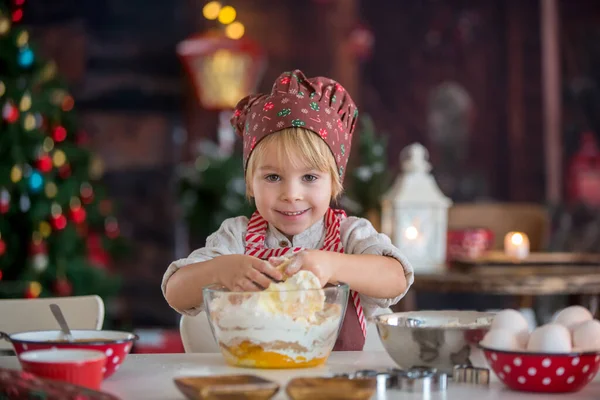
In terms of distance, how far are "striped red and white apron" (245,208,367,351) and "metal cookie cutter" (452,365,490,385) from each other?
0.52 metres

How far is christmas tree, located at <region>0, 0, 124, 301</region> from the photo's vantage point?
4.35 m

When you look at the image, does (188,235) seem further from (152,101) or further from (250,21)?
(250,21)

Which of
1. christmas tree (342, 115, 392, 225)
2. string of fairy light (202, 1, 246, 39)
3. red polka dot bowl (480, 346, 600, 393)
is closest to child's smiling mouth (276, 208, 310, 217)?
red polka dot bowl (480, 346, 600, 393)

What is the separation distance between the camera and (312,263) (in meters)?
1.53

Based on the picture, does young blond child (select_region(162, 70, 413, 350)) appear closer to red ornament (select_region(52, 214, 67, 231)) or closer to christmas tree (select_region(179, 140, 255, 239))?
red ornament (select_region(52, 214, 67, 231))

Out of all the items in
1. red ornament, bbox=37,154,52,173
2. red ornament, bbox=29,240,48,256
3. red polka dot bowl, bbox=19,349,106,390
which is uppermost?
red ornament, bbox=37,154,52,173

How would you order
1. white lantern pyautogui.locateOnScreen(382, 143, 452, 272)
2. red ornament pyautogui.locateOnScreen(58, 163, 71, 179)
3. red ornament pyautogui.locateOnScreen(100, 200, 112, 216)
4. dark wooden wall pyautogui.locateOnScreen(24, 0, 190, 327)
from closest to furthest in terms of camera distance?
1. white lantern pyautogui.locateOnScreen(382, 143, 452, 272)
2. red ornament pyautogui.locateOnScreen(58, 163, 71, 179)
3. red ornament pyautogui.locateOnScreen(100, 200, 112, 216)
4. dark wooden wall pyautogui.locateOnScreen(24, 0, 190, 327)

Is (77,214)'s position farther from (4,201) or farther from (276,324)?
(276,324)

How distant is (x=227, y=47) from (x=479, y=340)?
4.89m

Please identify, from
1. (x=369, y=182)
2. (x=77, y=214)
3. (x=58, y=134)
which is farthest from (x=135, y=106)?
(x=369, y=182)

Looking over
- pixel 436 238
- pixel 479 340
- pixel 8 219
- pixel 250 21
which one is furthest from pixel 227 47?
pixel 479 340

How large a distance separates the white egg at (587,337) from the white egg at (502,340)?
0.08 m

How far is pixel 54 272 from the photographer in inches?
178

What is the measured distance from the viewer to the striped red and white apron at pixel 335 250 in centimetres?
185
